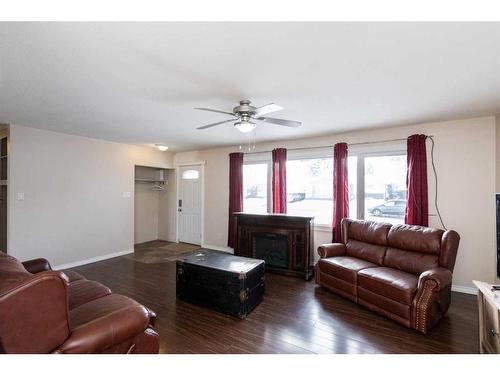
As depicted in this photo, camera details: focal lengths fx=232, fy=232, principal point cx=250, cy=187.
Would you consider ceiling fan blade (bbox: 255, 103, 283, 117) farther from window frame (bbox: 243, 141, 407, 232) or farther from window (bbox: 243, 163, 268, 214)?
window (bbox: 243, 163, 268, 214)

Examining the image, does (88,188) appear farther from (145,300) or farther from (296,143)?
(296,143)

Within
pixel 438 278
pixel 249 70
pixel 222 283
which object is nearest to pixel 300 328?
pixel 222 283

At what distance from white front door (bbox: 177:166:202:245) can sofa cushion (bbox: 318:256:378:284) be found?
3.52m

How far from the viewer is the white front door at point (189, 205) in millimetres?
5922

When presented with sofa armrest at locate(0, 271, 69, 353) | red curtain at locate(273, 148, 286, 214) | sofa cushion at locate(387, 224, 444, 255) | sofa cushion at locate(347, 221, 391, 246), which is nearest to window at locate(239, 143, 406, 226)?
red curtain at locate(273, 148, 286, 214)

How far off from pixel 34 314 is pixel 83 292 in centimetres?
112

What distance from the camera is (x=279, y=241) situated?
4176mm

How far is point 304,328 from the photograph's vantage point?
2369mm

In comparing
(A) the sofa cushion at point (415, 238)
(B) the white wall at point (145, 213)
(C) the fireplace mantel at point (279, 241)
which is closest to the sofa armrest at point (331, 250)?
(C) the fireplace mantel at point (279, 241)

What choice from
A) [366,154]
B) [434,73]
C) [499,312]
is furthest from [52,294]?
[366,154]

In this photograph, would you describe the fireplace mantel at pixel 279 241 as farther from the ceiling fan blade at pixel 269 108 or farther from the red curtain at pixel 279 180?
the ceiling fan blade at pixel 269 108

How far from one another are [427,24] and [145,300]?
12.4ft

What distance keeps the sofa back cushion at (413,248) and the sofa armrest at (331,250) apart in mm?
597

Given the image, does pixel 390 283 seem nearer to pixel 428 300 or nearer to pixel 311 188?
pixel 428 300
